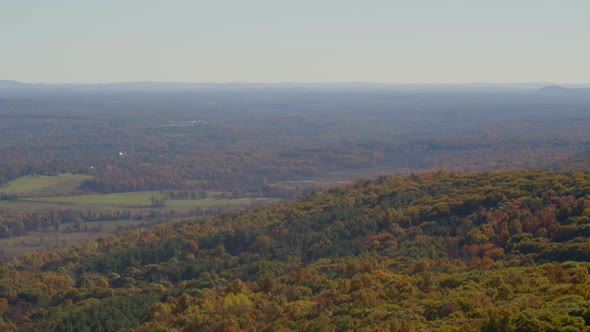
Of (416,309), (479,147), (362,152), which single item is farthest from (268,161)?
(416,309)

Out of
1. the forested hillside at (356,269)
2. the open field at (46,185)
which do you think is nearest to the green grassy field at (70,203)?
the open field at (46,185)

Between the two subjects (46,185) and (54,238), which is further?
(46,185)

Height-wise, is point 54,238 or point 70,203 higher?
point 54,238

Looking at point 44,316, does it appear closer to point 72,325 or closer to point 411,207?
point 72,325

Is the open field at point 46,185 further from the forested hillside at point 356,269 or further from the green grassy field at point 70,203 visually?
the forested hillside at point 356,269

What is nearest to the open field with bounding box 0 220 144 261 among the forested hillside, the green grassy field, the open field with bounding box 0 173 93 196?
the green grassy field

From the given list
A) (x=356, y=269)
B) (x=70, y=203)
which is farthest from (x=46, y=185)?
(x=356, y=269)

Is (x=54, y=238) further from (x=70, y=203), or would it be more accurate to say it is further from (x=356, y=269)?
(x=356, y=269)
